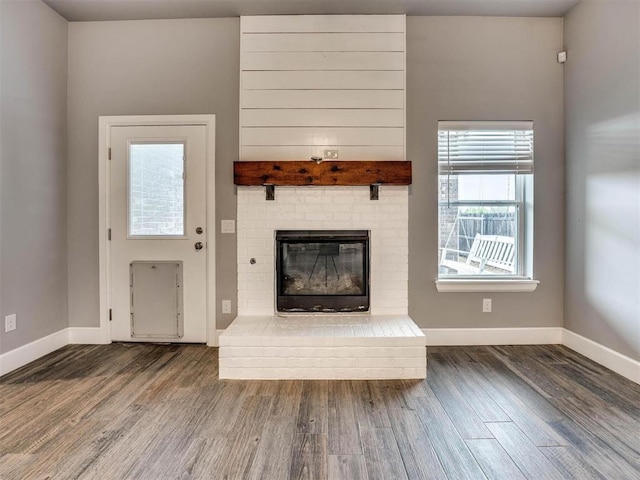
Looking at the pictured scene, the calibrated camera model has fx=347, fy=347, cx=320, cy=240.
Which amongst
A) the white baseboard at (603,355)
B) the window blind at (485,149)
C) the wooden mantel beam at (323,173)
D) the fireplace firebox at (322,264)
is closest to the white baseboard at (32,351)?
the fireplace firebox at (322,264)

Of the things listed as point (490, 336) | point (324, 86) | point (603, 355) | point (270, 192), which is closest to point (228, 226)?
point (270, 192)

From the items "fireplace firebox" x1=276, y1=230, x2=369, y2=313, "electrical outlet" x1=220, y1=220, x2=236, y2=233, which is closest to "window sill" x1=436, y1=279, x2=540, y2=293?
"fireplace firebox" x1=276, y1=230, x2=369, y2=313

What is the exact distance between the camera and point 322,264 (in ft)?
9.98

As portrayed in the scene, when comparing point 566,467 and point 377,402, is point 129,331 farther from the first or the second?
point 566,467

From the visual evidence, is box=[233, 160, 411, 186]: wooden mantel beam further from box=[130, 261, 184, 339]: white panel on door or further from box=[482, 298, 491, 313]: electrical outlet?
box=[482, 298, 491, 313]: electrical outlet

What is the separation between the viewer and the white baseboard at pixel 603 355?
243cm

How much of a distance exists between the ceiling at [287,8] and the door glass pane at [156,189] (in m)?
1.12

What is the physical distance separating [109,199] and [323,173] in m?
1.94

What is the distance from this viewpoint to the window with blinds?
3.12 meters

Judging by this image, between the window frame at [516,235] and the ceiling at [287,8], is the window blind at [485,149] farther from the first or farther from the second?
the ceiling at [287,8]

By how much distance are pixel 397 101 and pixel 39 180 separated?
10.1 feet

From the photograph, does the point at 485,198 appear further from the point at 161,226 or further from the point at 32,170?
the point at 32,170

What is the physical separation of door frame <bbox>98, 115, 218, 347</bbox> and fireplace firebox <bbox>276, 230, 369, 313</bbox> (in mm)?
615

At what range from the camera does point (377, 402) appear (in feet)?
7.06
